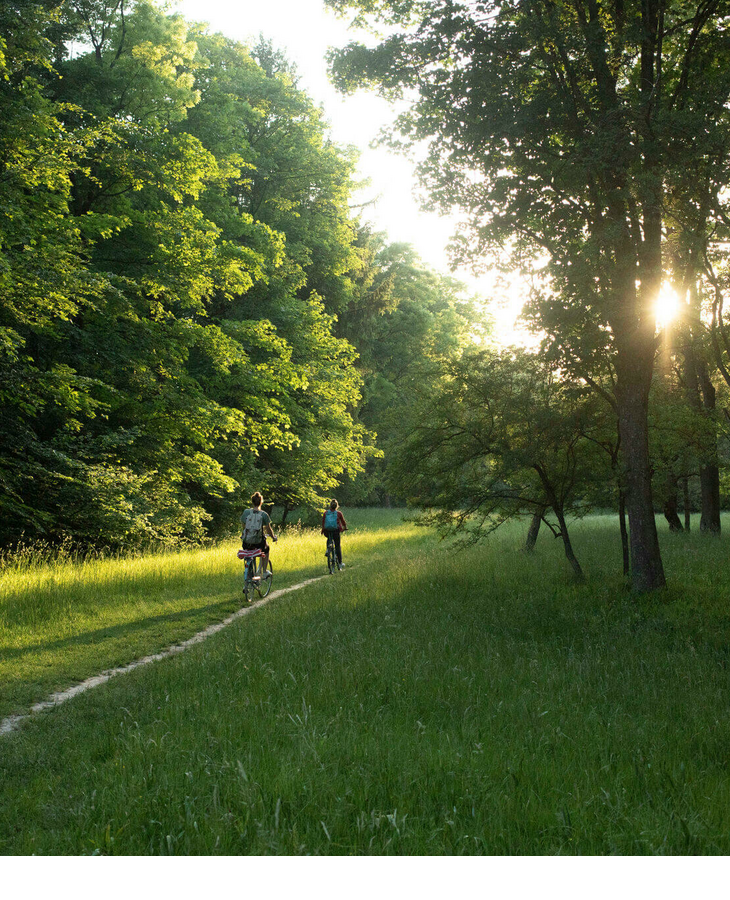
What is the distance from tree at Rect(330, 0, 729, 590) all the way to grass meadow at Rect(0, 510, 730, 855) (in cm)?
408

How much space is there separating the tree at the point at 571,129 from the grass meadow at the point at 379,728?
13.4ft

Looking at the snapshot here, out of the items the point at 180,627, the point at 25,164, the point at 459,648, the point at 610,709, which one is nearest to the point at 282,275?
the point at 25,164

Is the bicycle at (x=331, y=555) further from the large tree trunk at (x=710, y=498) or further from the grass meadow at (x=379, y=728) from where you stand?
the large tree trunk at (x=710, y=498)

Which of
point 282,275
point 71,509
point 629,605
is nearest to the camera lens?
point 629,605

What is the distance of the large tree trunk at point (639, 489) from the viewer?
35.4 feet

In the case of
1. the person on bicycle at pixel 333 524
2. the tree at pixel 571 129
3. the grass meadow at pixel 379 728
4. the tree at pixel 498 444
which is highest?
the tree at pixel 571 129

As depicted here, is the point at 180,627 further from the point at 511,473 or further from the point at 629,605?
the point at 629,605

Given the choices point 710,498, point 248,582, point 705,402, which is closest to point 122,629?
point 248,582

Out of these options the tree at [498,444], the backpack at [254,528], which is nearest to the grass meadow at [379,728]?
the tree at [498,444]

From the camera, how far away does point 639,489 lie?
10.9 m

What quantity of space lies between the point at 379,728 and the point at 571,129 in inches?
387

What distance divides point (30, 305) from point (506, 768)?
13304 mm

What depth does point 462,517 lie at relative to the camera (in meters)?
12.4

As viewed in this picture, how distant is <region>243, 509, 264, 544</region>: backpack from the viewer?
1287 centimetres
